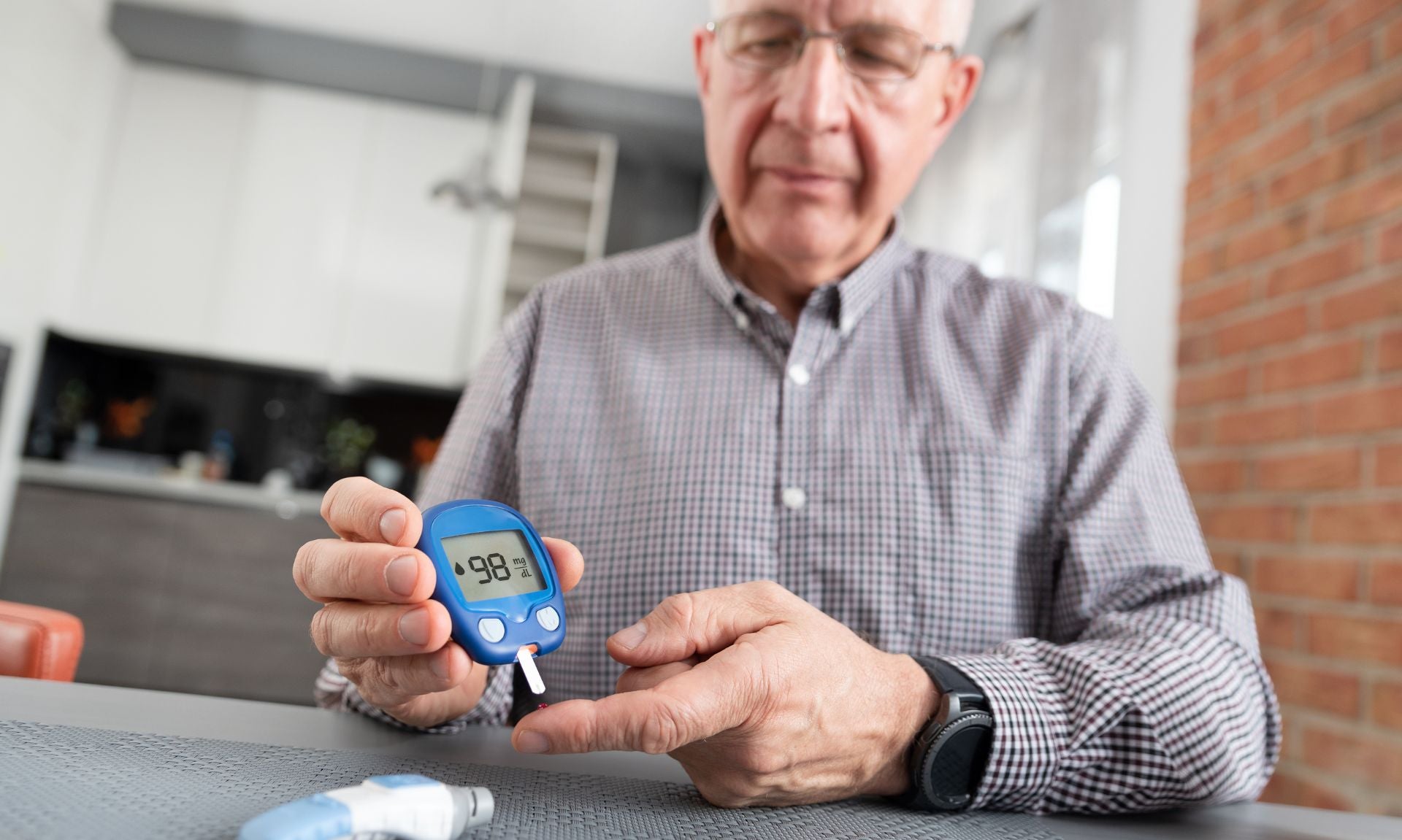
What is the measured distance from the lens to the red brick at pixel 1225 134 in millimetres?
1828

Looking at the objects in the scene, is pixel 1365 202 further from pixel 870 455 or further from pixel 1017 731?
pixel 1017 731

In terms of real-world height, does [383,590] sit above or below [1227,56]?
below

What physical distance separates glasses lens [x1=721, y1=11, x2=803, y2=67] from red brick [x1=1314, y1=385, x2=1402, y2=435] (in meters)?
1.03

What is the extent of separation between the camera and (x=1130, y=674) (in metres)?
0.73

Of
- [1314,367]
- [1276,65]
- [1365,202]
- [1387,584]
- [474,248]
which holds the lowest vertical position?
[1387,584]

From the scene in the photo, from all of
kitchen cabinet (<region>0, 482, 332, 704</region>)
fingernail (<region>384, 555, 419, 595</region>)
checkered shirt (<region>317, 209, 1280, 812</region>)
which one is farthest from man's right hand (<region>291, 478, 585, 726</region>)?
kitchen cabinet (<region>0, 482, 332, 704</region>)

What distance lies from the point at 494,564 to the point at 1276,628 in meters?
1.53

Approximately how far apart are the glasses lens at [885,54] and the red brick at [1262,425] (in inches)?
39.7

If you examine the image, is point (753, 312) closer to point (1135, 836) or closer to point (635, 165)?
point (1135, 836)

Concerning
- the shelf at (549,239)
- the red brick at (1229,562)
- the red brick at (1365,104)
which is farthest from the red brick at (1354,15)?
the shelf at (549,239)

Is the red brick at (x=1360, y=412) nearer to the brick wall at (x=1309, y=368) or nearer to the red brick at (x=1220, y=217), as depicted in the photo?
the brick wall at (x=1309, y=368)

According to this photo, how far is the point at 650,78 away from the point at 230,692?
3077mm

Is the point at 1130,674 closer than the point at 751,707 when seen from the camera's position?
No

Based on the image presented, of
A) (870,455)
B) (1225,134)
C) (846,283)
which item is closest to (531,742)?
(870,455)
